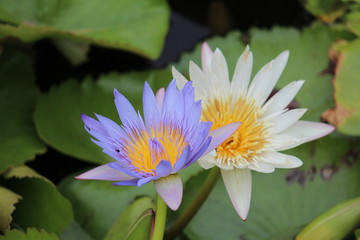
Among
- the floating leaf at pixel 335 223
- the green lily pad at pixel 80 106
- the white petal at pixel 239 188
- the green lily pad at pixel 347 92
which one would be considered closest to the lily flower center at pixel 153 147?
the white petal at pixel 239 188

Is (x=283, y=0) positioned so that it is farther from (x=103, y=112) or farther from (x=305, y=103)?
(x=103, y=112)

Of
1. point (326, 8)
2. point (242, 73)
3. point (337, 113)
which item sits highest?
point (242, 73)

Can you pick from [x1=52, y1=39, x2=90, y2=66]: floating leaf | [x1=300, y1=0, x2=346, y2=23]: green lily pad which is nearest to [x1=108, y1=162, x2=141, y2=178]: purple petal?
[x1=52, y1=39, x2=90, y2=66]: floating leaf

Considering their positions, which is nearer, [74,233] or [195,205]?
[195,205]

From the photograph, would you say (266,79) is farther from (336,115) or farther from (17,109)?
(17,109)

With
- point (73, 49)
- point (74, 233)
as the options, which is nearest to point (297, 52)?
point (73, 49)

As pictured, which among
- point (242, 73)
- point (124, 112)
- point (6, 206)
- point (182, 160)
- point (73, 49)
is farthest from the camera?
point (73, 49)

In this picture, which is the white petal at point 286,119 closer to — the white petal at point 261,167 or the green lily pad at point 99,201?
the white petal at point 261,167
